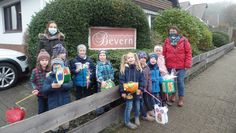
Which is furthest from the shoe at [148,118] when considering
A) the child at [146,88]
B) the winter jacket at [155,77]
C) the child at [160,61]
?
the child at [160,61]

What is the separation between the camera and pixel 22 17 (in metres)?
8.91

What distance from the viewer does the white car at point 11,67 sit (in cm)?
559

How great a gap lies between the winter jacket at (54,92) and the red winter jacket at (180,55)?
2.54 m

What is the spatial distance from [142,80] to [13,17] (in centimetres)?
836

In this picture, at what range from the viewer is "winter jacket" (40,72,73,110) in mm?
3332

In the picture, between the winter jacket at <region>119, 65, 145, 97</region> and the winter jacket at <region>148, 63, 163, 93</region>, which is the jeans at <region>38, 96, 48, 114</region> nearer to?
the winter jacket at <region>119, 65, 145, 97</region>

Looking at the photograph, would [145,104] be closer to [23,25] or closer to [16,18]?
[23,25]

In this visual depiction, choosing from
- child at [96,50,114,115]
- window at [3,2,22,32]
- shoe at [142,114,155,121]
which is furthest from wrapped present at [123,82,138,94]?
window at [3,2,22,32]

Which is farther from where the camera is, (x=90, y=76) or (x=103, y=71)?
(x=90, y=76)

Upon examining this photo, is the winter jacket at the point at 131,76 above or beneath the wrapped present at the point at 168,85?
above

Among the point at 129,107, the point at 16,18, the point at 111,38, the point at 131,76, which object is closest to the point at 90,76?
the point at 131,76

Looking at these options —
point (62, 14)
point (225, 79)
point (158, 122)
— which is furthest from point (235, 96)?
point (62, 14)

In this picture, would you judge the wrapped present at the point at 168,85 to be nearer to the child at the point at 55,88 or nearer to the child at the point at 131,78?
the child at the point at 131,78

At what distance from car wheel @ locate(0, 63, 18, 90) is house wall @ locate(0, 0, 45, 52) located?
199 centimetres
